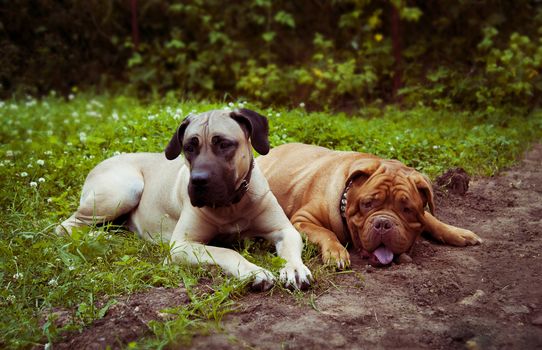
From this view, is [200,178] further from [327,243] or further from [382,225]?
[382,225]

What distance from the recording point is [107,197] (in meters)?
4.68

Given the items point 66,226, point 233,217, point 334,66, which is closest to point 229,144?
point 233,217

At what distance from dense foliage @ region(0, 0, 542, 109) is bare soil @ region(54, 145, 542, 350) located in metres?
5.33

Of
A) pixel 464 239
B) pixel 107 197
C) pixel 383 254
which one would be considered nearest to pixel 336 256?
pixel 383 254

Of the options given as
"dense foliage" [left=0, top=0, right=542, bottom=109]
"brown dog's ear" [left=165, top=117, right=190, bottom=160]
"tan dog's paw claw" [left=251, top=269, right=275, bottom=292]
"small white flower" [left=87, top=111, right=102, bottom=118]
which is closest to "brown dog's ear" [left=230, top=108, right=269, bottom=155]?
"brown dog's ear" [left=165, top=117, right=190, bottom=160]

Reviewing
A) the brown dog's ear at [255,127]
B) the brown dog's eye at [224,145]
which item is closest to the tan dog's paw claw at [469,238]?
the brown dog's ear at [255,127]

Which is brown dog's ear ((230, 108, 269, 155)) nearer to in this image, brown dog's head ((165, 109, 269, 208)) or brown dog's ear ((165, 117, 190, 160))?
brown dog's head ((165, 109, 269, 208))

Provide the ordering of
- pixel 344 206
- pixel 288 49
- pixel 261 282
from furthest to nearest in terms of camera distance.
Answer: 1. pixel 288 49
2. pixel 344 206
3. pixel 261 282

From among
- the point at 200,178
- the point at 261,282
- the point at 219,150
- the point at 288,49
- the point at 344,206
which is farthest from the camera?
the point at 288,49

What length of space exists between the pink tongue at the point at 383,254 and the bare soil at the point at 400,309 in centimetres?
5

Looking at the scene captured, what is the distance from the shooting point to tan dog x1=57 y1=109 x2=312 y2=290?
12.1 feet

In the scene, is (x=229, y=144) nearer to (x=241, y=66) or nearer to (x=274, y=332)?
(x=274, y=332)

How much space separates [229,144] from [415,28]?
7316 mm

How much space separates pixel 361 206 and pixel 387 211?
0.20 m
